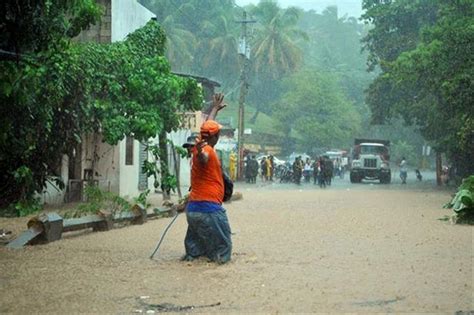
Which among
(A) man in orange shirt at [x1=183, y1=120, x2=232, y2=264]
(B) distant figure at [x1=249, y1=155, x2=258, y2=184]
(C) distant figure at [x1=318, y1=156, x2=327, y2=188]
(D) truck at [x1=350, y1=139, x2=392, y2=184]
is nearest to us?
(A) man in orange shirt at [x1=183, y1=120, x2=232, y2=264]

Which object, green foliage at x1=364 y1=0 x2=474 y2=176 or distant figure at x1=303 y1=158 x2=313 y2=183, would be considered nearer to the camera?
green foliage at x1=364 y1=0 x2=474 y2=176

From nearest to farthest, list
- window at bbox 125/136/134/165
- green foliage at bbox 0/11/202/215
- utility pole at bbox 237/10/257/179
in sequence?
green foliage at bbox 0/11/202/215 → window at bbox 125/136/134/165 → utility pole at bbox 237/10/257/179

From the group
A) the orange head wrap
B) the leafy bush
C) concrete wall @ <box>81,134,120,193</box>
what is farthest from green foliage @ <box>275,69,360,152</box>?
the orange head wrap

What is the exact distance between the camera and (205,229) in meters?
8.82

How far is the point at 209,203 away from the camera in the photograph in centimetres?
878

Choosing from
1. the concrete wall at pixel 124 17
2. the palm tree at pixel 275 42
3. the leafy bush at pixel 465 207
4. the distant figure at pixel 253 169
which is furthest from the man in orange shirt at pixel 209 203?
the palm tree at pixel 275 42

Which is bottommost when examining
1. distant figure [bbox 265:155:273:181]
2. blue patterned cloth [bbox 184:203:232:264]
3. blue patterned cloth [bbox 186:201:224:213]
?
blue patterned cloth [bbox 184:203:232:264]

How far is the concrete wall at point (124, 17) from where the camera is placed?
21688 mm

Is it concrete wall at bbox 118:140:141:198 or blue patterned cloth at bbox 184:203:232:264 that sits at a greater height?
concrete wall at bbox 118:140:141:198

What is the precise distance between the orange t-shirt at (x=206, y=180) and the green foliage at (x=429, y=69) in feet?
48.7

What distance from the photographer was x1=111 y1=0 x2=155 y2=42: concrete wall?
71.2 feet

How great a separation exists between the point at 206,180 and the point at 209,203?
11.6 inches

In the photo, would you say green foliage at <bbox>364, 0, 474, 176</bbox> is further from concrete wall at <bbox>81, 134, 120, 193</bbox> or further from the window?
concrete wall at <bbox>81, 134, 120, 193</bbox>

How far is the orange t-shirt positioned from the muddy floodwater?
843mm
